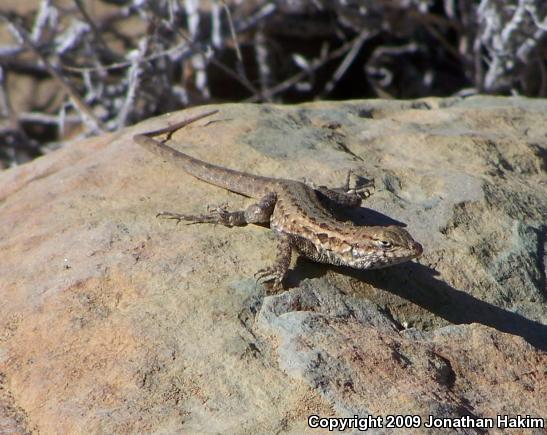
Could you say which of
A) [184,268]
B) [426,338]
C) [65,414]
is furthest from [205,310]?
[426,338]

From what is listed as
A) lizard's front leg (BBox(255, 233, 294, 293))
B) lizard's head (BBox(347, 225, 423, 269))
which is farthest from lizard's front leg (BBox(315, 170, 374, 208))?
lizard's front leg (BBox(255, 233, 294, 293))

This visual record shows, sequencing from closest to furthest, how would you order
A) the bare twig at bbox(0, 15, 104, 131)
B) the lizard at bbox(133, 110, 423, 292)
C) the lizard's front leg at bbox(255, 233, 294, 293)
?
the lizard's front leg at bbox(255, 233, 294, 293) → the lizard at bbox(133, 110, 423, 292) → the bare twig at bbox(0, 15, 104, 131)

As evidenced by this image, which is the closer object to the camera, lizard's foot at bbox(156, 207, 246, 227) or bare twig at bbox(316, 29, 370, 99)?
lizard's foot at bbox(156, 207, 246, 227)

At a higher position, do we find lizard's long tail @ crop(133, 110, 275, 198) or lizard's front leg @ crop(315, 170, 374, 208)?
lizard's long tail @ crop(133, 110, 275, 198)

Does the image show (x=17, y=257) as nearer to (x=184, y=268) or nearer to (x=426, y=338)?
(x=184, y=268)

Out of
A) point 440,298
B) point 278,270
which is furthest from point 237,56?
point 440,298

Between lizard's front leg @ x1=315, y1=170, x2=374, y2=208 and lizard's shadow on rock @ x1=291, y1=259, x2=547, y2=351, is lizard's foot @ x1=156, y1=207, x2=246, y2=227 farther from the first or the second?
lizard's front leg @ x1=315, y1=170, x2=374, y2=208

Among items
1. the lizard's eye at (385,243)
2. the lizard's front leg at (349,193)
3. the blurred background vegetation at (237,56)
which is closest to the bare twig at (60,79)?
the blurred background vegetation at (237,56)

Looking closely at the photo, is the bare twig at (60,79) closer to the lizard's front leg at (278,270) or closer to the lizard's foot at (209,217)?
the lizard's foot at (209,217)
